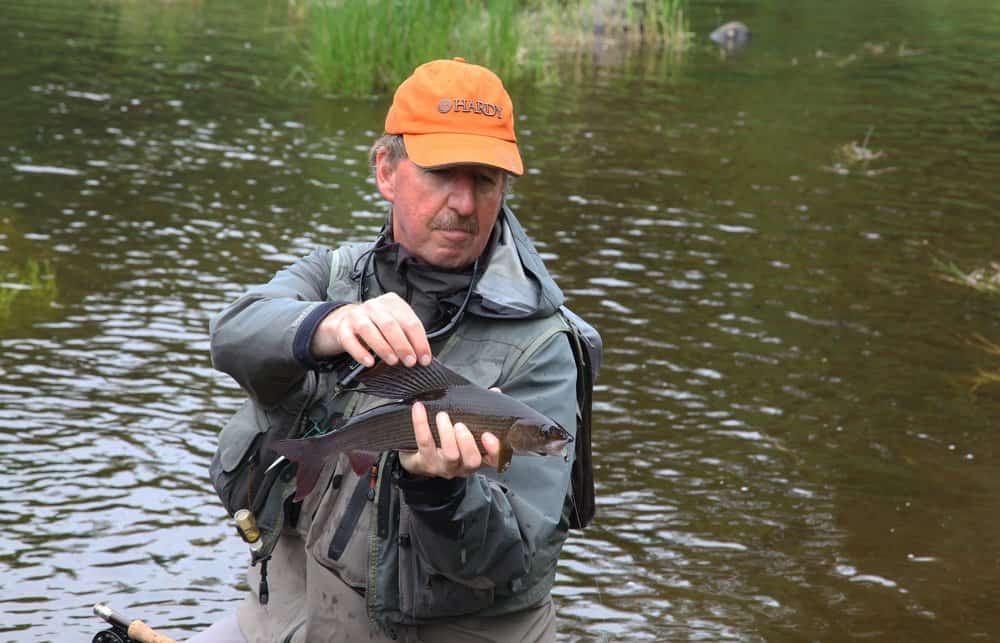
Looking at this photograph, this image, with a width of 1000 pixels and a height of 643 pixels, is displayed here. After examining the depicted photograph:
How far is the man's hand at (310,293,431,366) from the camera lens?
2949 millimetres

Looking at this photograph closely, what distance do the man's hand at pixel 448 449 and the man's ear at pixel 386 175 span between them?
1043 mm

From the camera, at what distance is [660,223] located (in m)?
14.2

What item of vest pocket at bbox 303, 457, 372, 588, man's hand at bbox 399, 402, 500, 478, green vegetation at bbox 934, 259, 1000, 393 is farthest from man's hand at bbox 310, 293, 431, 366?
green vegetation at bbox 934, 259, 1000, 393

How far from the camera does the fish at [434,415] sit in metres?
2.91

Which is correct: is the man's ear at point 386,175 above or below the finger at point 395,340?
above

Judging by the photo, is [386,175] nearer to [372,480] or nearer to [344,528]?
[372,480]

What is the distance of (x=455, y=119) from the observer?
3.54 meters

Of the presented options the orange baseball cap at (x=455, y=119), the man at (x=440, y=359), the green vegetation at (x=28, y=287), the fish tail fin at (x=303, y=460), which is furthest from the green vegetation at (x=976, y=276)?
the fish tail fin at (x=303, y=460)

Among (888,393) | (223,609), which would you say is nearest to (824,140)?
(888,393)

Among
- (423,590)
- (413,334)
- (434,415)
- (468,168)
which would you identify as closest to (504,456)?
(434,415)

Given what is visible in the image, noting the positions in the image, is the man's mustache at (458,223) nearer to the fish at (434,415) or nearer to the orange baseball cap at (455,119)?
the orange baseball cap at (455,119)

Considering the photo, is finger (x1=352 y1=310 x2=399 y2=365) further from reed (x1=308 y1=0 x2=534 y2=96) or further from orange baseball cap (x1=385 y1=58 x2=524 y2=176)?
reed (x1=308 y1=0 x2=534 y2=96)

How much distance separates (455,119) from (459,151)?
0.10 meters

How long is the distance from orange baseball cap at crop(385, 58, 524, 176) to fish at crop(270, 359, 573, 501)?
0.73 m
